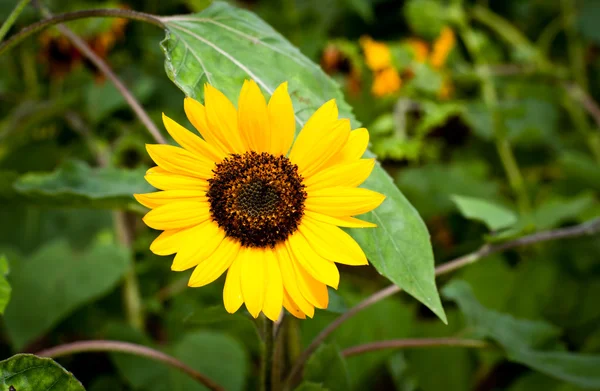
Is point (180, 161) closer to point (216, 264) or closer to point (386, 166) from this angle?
point (216, 264)

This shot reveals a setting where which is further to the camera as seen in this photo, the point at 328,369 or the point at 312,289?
the point at 328,369

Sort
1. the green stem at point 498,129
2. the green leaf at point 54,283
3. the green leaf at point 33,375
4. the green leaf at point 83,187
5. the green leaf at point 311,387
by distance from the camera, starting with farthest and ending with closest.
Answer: the green stem at point 498,129 < the green leaf at point 54,283 < the green leaf at point 83,187 < the green leaf at point 311,387 < the green leaf at point 33,375

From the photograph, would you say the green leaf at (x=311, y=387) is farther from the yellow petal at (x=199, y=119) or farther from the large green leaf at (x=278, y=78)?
the yellow petal at (x=199, y=119)

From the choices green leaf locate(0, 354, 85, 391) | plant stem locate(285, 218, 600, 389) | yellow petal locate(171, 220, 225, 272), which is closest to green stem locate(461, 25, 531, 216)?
plant stem locate(285, 218, 600, 389)

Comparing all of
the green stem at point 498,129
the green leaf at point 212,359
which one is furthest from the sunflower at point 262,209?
the green stem at point 498,129

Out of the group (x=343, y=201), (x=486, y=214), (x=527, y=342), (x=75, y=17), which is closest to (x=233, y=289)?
(x=343, y=201)

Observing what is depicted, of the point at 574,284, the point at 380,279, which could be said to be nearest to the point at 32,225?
the point at 380,279

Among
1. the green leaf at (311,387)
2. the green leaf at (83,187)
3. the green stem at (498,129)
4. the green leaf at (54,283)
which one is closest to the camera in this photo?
the green leaf at (311,387)
